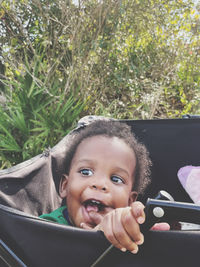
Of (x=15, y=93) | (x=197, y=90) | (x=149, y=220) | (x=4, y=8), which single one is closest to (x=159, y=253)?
(x=149, y=220)

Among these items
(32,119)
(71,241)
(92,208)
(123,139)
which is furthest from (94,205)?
(32,119)

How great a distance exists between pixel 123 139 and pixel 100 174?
296 millimetres

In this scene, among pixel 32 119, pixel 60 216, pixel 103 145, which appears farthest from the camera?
pixel 32 119

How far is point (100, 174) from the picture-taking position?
137cm

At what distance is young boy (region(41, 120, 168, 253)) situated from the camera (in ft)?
4.26

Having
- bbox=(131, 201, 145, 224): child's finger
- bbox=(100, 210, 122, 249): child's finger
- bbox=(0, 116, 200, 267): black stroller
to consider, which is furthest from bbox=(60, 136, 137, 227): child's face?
bbox=(131, 201, 145, 224): child's finger

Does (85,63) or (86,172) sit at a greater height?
(85,63)

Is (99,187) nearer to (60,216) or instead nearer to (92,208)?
(92,208)

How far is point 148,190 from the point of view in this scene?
5.82 feet

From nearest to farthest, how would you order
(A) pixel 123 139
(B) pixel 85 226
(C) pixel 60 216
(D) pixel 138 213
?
(D) pixel 138 213
(B) pixel 85 226
(C) pixel 60 216
(A) pixel 123 139

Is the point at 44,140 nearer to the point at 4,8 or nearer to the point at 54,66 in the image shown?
the point at 54,66

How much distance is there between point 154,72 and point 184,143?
215cm

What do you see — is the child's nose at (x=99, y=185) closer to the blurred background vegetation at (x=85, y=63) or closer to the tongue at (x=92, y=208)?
the tongue at (x=92, y=208)

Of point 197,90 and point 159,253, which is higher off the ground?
point 159,253
